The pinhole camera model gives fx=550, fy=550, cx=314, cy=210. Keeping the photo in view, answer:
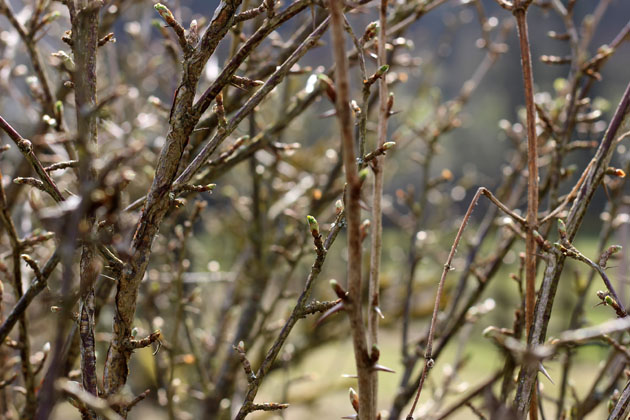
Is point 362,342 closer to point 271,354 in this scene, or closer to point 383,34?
point 271,354

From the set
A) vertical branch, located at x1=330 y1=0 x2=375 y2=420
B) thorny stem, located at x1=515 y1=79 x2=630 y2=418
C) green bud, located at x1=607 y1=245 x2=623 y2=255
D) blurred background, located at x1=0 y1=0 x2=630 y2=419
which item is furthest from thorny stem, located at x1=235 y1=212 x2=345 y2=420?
green bud, located at x1=607 y1=245 x2=623 y2=255

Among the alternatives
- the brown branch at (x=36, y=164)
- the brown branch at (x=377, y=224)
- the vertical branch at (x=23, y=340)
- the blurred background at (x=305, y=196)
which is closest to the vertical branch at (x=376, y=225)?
the brown branch at (x=377, y=224)

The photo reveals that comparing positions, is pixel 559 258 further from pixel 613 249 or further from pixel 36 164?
pixel 36 164

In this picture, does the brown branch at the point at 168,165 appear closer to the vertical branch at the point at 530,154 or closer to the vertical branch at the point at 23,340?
the vertical branch at the point at 23,340

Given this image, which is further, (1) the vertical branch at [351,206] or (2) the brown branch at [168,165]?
(2) the brown branch at [168,165]

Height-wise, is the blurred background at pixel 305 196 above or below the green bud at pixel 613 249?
above

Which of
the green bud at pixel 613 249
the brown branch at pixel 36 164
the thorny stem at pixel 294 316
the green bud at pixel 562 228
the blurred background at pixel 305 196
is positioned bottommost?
the thorny stem at pixel 294 316

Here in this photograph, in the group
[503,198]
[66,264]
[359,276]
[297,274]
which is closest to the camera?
[66,264]

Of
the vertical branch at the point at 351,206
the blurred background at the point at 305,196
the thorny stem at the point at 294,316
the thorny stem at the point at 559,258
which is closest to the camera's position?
the vertical branch at the point at 351,206

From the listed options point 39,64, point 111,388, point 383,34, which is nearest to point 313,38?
point 383,34

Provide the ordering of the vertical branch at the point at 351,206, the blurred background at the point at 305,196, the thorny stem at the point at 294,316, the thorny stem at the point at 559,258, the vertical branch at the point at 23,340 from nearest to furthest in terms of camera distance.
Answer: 1. the vertical branch at the point at 351,206
2. the thorny stem at the point at 294,316
3. the thorny stem at the point at 559,258
4. the vertical branch at the point at 23,340
5. the blurred background at the point at 305,196
